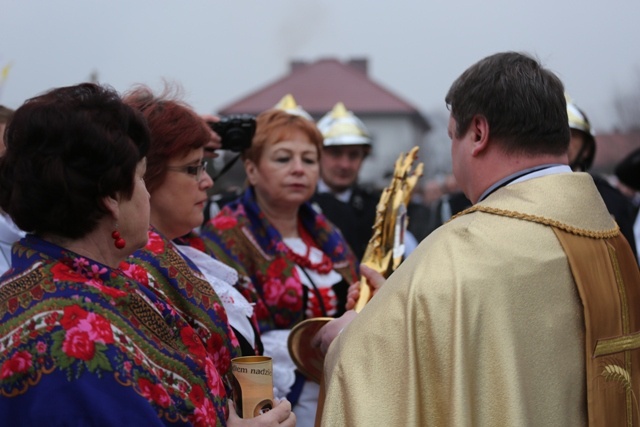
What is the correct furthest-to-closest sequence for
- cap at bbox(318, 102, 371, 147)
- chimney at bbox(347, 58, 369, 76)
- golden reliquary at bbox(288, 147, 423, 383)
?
chimney at bbox(347, 58, 369, 76) < cap at bbox(318, 102, 371, 147) < golden reliquary at bbox(288, 147, 423, 383)

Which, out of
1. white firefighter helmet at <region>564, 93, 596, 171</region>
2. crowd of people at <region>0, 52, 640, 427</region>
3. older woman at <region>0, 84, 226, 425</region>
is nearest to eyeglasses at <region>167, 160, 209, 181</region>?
crowd of people at <region>0, 52, 640, 427</region>

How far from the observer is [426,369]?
236 centimetres

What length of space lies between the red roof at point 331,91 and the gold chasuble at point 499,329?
44986 millimetres

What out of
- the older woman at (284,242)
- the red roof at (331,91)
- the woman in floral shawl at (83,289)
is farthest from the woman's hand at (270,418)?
the red roof at (331,91)

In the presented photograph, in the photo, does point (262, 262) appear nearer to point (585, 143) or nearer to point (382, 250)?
point (382, 250)

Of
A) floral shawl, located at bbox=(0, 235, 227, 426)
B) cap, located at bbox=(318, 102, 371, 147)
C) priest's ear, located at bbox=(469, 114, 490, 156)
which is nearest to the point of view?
floral shawl, located at bbox=(0, 235, 227, 426)

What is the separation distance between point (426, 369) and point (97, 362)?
0.87 meters

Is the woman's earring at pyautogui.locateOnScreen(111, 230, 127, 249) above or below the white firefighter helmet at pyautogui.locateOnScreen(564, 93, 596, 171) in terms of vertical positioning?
above

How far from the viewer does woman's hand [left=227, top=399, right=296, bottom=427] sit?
2510 millimetres

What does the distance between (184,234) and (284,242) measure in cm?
106

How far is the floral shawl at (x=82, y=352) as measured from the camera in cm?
196

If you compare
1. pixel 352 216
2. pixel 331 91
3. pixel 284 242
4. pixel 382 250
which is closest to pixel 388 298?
pixel 382 250

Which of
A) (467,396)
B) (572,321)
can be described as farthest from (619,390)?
(467,396)

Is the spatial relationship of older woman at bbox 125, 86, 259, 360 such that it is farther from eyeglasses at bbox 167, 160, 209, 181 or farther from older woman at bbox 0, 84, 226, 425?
older woman at bbox 0, 84, 226, 425
